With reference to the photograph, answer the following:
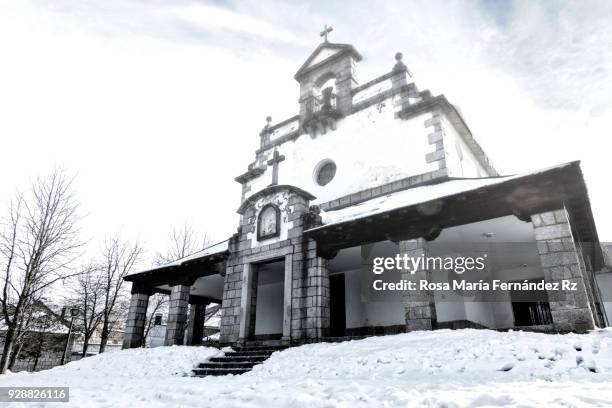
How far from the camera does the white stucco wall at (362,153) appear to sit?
12688 millimetres

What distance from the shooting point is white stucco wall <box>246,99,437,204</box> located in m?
12.7

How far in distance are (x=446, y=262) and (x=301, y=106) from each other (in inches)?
363

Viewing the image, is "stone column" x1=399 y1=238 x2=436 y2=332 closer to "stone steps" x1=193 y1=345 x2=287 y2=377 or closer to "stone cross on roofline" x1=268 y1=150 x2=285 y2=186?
"stone steps" x1=193 y1=345 x2=287 y2=377

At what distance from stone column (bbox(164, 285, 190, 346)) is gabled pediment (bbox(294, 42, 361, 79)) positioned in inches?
411

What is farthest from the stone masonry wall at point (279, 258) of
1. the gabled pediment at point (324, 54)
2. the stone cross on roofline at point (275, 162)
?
the gabled pediment at point (324, 54)

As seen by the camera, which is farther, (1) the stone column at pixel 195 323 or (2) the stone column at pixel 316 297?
(1) the stone column at pixel 195 323

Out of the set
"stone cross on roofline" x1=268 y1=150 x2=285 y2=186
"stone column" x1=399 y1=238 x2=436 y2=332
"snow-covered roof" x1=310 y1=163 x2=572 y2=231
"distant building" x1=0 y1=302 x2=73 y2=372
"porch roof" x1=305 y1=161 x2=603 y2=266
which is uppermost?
"stone cross on roofline" x1=268 y1=150 x2=285 y2=186

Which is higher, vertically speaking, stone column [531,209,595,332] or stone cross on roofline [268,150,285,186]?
stone cross on roofline [268,150,285,186]

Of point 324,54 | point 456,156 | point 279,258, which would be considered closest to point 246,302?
point 279,258

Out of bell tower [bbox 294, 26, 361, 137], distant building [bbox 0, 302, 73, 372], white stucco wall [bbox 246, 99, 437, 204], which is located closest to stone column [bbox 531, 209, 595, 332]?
white stucco wall [bbox 246, 99, 437, 204]

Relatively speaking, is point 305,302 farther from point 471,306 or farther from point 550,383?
point 550,383

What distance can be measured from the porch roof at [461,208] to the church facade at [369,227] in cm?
3

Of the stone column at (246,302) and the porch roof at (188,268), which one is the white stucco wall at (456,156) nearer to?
the stone column at (246,302)

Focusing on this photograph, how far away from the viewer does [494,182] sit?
8.17 metres
